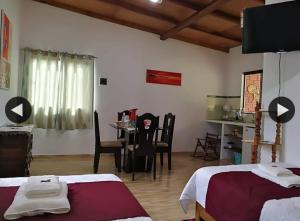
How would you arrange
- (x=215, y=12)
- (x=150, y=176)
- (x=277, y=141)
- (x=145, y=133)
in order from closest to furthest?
(x=277, y=141)
(x=145, y=133)
(x=150, y=176)
(x=215, y=12)

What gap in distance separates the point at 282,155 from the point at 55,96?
3.92 metres

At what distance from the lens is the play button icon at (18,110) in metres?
4.12

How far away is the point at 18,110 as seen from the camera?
485cm

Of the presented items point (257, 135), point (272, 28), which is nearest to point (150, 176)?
→ point (257, 135)

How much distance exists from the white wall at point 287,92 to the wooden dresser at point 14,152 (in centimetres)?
295

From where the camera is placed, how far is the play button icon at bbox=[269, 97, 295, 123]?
291 centimetres

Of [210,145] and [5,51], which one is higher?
[5,51]

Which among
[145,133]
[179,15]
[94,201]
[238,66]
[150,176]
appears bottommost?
[150,176]

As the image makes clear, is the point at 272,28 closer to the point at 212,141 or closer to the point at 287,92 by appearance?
the point at 287,92

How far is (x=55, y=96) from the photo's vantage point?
497 centimetres

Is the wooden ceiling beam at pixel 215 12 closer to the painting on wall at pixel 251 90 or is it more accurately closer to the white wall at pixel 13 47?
the painting on wall at pixel 251 90

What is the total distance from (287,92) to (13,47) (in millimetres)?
3973

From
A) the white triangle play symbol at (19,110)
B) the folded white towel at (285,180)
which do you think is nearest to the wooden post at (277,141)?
the folded white towel at (285,180)

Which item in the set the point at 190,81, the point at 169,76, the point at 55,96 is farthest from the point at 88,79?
the point at 190,81
